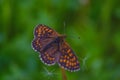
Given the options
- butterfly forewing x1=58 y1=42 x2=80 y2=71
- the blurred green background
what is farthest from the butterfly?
the blurred green background

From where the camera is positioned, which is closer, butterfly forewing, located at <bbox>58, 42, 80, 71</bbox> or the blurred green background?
Answer: butterfly forewing, located at <bbox>58, 42, 80, 71</bbox>

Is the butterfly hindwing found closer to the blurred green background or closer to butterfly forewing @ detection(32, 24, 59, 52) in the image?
butterfly forewing @ detection(32, 24, 59, 52)

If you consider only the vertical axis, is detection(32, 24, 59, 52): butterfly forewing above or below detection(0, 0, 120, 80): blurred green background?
above

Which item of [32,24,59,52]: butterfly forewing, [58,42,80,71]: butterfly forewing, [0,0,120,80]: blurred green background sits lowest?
[0,0,120,80]: blurred green background

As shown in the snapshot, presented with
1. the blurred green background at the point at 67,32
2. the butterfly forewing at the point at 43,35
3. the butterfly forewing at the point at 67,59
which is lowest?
the blurred green background at the point at 67,32

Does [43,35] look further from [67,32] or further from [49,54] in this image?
[67,32]

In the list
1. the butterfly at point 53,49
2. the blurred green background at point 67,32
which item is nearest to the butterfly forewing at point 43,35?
the butterfly at point 53,49

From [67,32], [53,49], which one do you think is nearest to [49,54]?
[53,49]

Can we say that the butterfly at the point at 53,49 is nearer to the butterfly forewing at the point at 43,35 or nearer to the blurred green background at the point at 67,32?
the butterfly forewing at the point at 43,35
